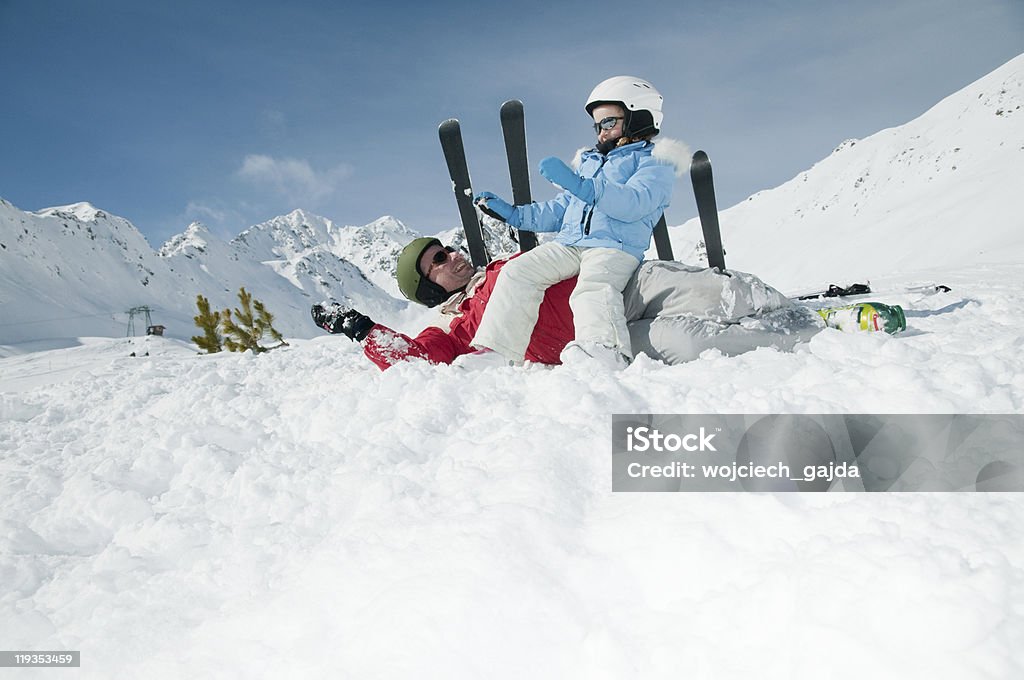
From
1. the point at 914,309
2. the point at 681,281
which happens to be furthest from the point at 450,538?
the point at 914,309

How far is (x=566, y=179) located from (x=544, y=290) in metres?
0.78

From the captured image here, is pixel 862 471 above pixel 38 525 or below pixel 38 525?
above

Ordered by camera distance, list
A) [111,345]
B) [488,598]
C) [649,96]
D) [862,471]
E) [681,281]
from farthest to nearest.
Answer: [111,345]
[649,96]
[681,281]
[862,471]
[488,598]

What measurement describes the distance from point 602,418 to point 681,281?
201 cm

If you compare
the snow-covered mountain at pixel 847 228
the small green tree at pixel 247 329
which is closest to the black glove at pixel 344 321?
the snow-covered mountain at pixel 847 228

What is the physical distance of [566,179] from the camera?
11.6 feet

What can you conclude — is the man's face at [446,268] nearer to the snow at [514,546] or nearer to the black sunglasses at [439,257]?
the black sunglasses at [439,257]

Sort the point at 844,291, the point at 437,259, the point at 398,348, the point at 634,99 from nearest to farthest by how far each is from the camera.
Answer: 1. the point at 398,348
2. the point at 634,99
3. the point at 437,259
4. the point at 844,291

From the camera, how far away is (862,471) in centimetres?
159

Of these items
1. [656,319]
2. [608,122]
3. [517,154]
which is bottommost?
[656,319]

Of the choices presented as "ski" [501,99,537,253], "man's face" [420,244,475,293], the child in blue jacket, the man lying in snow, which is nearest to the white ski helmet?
Result: the child in blue jacket

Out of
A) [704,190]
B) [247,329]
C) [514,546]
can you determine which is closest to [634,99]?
[704,190]

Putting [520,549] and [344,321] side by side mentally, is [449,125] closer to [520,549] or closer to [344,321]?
[344,321]

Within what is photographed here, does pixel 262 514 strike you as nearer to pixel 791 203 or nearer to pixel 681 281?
pixel 681 281
